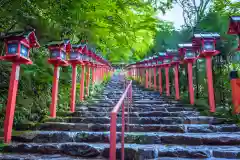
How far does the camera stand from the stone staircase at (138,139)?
416 centimetres

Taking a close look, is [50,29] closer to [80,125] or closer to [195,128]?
[80,125]

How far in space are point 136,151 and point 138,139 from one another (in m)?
0.88

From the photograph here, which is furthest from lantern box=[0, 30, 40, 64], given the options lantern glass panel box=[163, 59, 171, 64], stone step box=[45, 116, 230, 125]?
lantern glass panel box=[163, 59, 171, 64]

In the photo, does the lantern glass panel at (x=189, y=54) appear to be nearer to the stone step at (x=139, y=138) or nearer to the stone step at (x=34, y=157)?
the stone step at (x=139, y=138)

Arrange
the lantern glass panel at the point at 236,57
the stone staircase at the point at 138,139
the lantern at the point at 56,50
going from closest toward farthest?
the stone staircase at the point at 138,139, the lantern at the point at 56,50, the lantern glass panel at the point at 236,57

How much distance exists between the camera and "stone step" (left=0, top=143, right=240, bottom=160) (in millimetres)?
4062

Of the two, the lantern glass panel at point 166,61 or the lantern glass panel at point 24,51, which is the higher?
the lantern glass panel at point 166,61

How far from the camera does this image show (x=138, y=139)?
4.93 metres

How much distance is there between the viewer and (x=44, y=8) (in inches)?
249

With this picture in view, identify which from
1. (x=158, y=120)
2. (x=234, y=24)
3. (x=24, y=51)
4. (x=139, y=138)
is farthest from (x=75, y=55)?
(x=234, y=24)

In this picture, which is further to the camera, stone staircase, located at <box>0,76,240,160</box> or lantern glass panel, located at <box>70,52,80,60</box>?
lantern glass panel, located at <box>70,52,80,60</box>

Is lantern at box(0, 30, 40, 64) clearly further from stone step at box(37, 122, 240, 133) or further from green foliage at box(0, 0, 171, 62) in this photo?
stone step at box(37, 122, 240, 133)

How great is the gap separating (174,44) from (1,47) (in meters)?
9.37

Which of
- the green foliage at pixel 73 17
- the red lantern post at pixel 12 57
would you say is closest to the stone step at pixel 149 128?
the red lantern post at pixel 12 57
